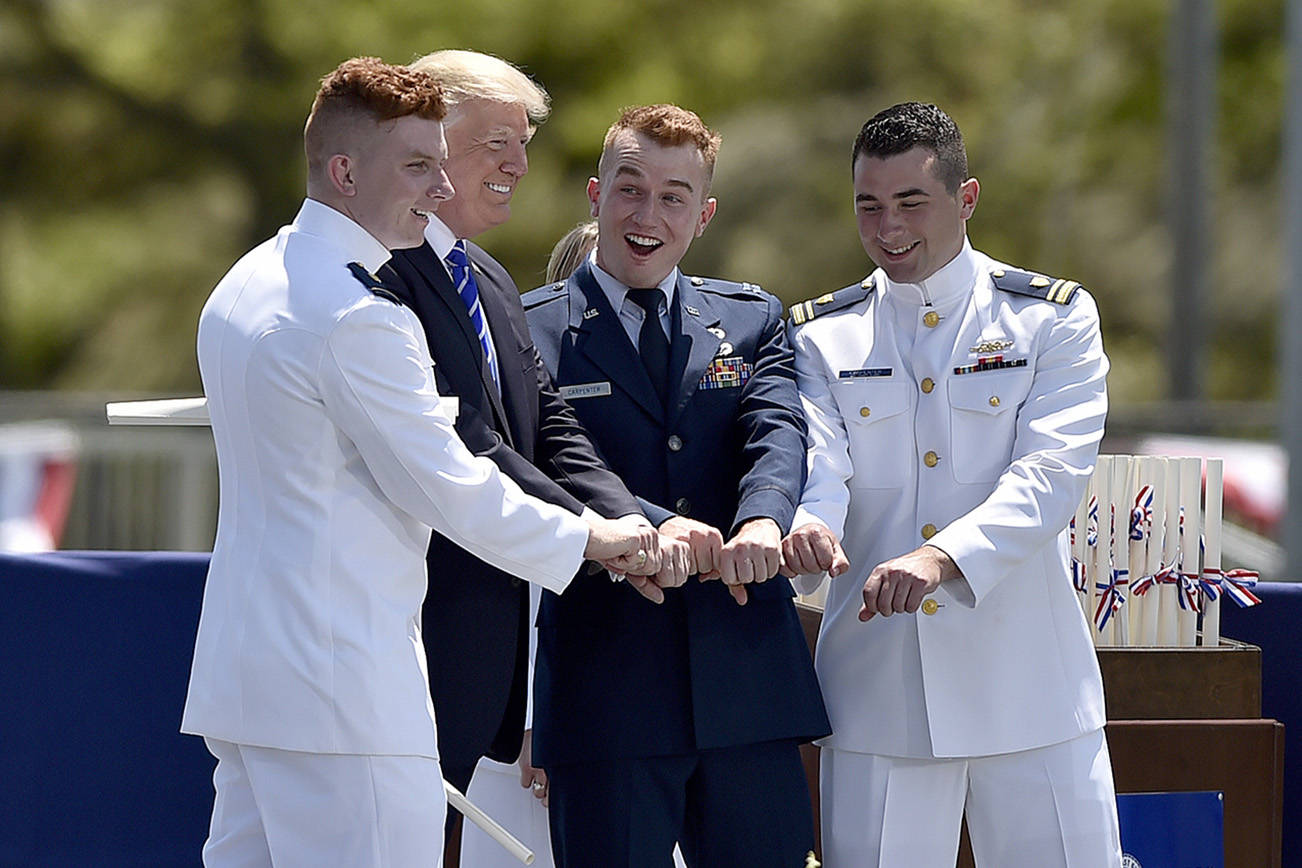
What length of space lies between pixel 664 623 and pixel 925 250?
0.86m

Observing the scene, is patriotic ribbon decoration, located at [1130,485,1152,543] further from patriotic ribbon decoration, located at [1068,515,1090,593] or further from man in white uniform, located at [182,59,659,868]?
man in white uniform, located at [182,59,659,868]

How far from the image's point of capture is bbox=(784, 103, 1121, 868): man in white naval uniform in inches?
119

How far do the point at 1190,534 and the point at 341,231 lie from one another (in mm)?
2047

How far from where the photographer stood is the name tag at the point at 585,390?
3.21 meters

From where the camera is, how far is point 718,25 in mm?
14781

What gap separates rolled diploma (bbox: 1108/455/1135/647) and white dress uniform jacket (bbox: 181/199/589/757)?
1.67m

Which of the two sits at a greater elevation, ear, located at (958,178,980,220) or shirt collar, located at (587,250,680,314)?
ear, located at (958,178,980,220)

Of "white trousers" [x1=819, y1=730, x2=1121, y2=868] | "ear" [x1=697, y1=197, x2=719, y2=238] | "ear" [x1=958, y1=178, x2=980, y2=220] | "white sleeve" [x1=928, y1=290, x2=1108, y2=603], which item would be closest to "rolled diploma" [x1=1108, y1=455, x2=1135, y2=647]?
"white sleeve" [x1=928, y1=290, x2=1108, y2=603]

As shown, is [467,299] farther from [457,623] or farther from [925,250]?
[925,250]

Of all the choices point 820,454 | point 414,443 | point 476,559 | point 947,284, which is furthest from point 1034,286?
point 414,443

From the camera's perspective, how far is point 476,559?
9.76ft

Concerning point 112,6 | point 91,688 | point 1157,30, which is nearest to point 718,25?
point 1157,30

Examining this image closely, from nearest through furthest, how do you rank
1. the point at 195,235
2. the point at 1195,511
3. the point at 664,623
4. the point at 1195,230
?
the point at 664,623, the point at 1195,511, the point at 1195,230, the point at 195,235

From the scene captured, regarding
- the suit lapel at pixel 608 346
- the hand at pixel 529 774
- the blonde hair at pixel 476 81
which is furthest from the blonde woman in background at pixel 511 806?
the blonde hair at pixel 476 81
